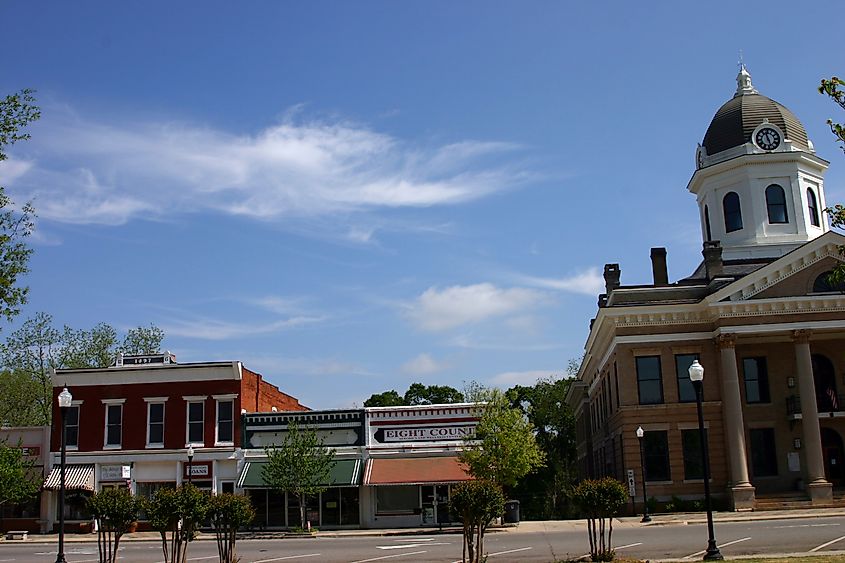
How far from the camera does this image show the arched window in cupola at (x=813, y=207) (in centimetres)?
5191

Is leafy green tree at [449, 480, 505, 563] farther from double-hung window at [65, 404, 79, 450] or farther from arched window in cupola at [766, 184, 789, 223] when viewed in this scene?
arched window in cupola at [766, 184, 789, 223]

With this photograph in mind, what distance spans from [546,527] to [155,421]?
70.6ft

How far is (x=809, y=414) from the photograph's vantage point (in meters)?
41.3

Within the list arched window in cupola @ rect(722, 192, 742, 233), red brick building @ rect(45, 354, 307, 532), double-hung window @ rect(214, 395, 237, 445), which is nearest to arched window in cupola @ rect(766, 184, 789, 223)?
arched window in cupola @ rect(722, 192, 742, 233)

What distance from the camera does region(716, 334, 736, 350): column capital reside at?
41938 mm

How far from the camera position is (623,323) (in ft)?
143

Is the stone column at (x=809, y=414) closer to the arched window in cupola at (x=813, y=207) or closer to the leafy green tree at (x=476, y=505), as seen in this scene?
the arched window in cupola at (x=813, y=207)

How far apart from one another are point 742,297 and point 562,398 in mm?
48138

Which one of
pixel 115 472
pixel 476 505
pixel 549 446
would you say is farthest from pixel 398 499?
pixel 549 446

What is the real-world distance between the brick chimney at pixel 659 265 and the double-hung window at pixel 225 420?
24.0 meters

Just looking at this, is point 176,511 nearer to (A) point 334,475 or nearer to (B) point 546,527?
(B) point 546,527

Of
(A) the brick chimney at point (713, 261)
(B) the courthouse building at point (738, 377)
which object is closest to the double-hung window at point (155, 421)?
(B) the courthouse building at point (738, 377)

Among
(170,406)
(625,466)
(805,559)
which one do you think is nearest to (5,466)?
(170,406)

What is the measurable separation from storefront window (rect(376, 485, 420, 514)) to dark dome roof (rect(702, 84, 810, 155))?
2728 centimetres
